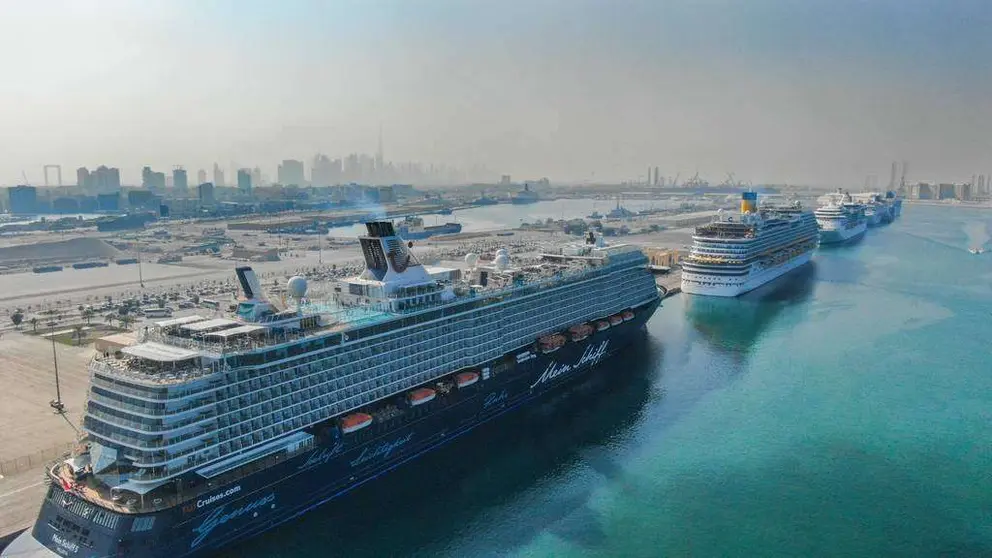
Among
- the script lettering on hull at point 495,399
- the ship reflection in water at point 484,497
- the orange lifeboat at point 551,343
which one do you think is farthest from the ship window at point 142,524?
the orange lifeboat at point 551,343

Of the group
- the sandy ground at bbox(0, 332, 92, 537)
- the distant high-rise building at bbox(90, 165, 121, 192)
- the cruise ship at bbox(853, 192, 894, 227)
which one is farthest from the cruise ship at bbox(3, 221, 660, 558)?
the distant high-rise building at bbox(90, 165, 121, 192)

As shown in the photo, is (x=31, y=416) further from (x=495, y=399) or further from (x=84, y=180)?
(x=84, y=180)

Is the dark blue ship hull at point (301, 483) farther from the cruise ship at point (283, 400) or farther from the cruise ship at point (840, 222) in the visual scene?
the cruise ship at point (840, 222)

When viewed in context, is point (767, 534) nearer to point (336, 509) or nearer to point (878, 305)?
point (336, 509)

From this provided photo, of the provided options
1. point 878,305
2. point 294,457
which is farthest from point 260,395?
point 878,305

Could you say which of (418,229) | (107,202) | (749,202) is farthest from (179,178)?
(749,202)

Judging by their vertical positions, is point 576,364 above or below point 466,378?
below
